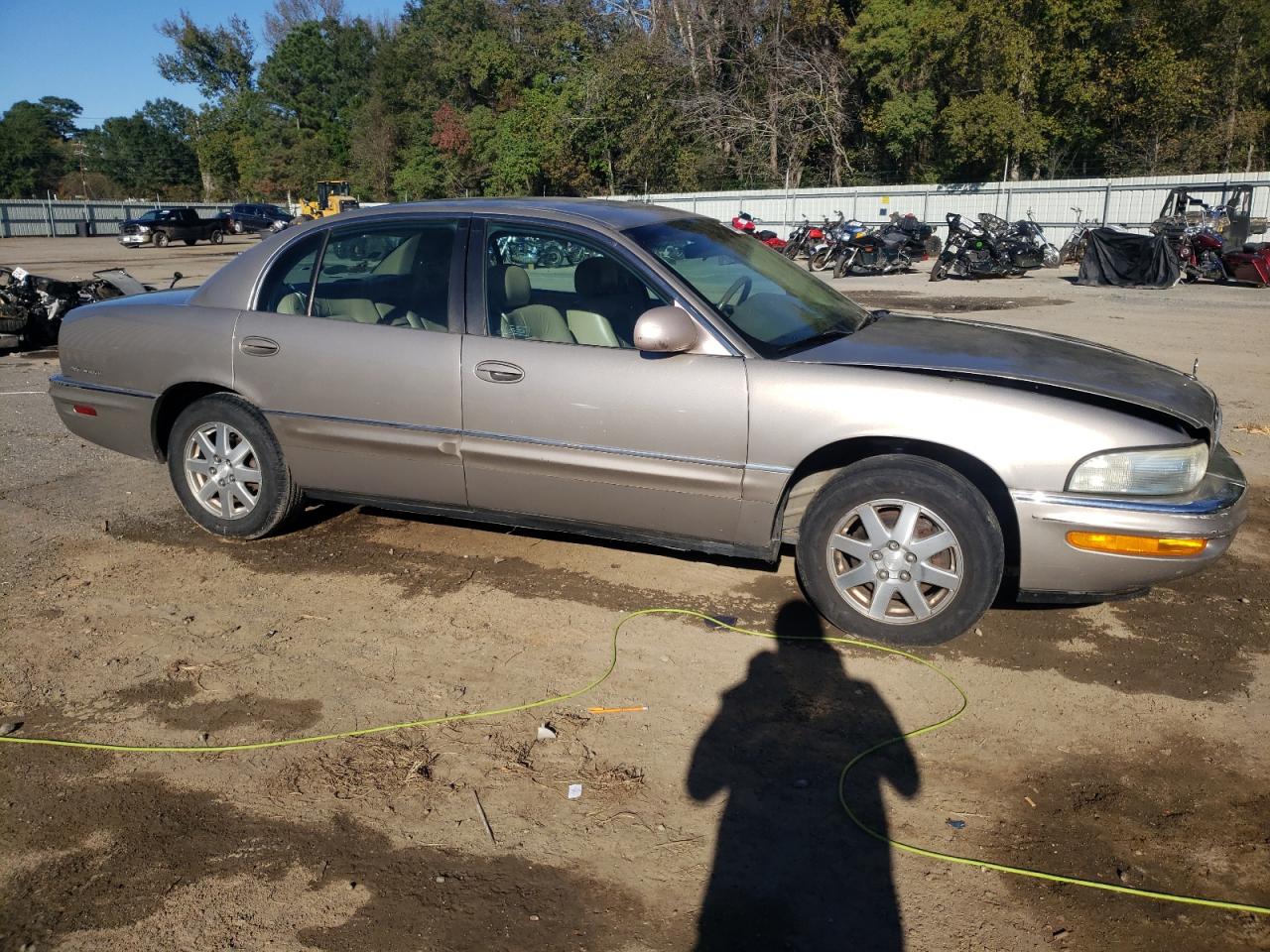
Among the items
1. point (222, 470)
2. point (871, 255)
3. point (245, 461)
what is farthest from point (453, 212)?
point (871, 255)

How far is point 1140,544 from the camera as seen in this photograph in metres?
3.74

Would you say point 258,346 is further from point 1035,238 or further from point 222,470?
point 1035,238

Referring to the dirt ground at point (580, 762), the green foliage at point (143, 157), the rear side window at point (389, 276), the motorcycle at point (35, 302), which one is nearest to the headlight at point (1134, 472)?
the dirt ground at point (580, 762)

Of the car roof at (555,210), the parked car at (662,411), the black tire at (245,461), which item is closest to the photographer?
the parked car at (662,411)

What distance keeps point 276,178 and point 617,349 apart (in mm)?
82186

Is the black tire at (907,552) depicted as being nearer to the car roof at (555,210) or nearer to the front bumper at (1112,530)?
the front bumper at (1112,530)

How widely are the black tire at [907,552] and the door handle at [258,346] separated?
105 inches

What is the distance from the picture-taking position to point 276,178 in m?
78.6

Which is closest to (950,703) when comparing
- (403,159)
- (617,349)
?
(617,349)

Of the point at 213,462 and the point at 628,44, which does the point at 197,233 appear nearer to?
the point at 628,44

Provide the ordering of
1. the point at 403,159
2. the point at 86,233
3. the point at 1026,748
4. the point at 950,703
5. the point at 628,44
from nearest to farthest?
the point at 1026,748 → the point at 950,703 → the point at 628,44 → the point at 86,233 → the point at 403,159

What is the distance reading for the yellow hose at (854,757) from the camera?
2.69 metres

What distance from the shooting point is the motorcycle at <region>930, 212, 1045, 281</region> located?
72.4 ft

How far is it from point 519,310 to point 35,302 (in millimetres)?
10596
